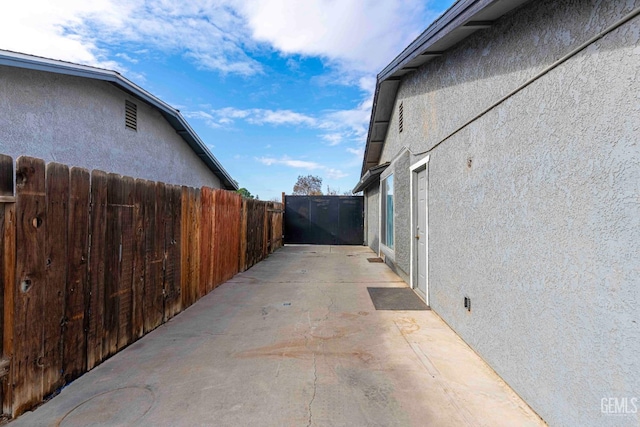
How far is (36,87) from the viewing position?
4.55 m

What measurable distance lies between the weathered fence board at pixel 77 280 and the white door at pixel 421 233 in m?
4.54

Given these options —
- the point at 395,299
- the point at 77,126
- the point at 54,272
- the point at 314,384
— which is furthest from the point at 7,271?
the point at 395,299

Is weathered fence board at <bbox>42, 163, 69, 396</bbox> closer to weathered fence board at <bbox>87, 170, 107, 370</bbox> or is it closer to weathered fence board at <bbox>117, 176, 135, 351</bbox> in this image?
weathered fence board at <bbox>87, 170, 107, 370</bbox>

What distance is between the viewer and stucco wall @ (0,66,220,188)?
4.29 metres

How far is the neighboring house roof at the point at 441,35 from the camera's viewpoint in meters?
2.58

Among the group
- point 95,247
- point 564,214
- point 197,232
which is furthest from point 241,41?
point 564,214

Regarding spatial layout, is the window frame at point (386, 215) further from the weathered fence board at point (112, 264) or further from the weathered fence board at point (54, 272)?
the weathered fence board at point (54, 272)

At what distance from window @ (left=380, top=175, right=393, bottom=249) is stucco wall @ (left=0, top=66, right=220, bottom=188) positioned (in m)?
6.42

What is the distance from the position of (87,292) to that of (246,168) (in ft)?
69.2

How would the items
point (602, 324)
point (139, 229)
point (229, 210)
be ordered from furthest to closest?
point (229, 210) → point (139, 229) → point (602, 324)

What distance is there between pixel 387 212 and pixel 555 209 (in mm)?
6911

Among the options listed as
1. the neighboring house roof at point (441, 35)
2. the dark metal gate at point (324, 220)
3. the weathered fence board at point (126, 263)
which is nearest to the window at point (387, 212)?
the neighboring house roof at point (441, 35)

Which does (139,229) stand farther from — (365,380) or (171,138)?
(171,138)

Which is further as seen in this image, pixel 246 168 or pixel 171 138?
pixel 246 168
